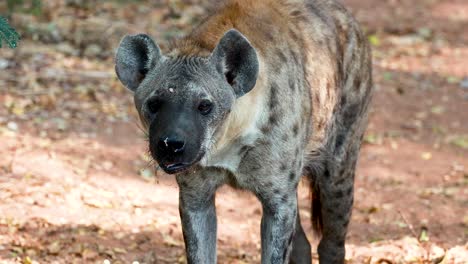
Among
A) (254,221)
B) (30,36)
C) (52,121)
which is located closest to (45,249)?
(254,221)

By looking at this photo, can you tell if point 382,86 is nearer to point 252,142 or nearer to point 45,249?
point 45,249

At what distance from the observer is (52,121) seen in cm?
874

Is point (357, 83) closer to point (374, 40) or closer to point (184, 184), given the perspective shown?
point (184, 184)

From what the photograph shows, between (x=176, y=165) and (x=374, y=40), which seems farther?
(x=374, y=40)

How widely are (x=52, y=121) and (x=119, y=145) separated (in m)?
0.73

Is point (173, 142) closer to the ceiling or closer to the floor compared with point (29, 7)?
closer to the ceiling

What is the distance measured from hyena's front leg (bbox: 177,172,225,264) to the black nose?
0.66 meters

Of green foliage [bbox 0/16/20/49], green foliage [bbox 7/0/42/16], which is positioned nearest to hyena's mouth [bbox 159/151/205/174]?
green foliage [bbox 0/16/20/49]

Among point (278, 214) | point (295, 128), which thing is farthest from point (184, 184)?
point (295, 128)

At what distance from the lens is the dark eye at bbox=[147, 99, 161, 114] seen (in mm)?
4496

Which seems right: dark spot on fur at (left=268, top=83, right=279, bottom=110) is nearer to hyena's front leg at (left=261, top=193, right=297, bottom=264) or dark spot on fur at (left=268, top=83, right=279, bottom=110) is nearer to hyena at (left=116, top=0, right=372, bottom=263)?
hyena at (left=116, top=0, right=372, bottom=263)

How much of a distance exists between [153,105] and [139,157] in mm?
3814

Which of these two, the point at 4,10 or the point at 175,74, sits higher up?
the point at 175,74

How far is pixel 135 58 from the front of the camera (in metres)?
4.79
